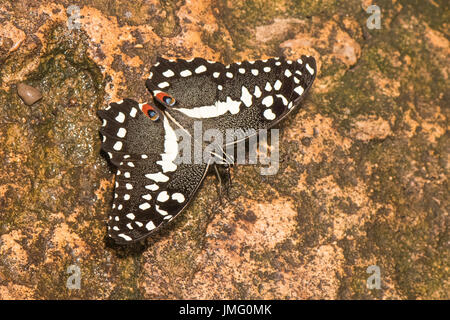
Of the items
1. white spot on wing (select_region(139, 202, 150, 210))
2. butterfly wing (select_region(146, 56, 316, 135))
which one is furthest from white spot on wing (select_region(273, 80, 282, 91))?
white spot on wing (select_region(139, 202, 150, 210))

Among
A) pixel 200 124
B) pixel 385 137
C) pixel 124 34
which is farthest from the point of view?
pixel 385 137

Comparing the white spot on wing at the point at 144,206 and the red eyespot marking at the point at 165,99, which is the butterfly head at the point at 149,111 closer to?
the red eyespot marking at the point at 165,99

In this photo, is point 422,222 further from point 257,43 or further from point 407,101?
point 257,43

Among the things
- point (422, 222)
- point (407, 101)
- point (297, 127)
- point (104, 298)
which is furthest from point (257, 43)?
A: point (104, 298)

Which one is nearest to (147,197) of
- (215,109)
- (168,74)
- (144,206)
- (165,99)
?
(144,206)

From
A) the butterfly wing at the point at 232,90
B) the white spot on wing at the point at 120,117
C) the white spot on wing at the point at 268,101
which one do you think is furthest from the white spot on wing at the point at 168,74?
the white spot on wing at the point at 268,101
